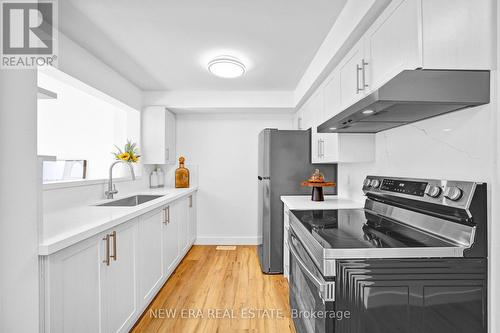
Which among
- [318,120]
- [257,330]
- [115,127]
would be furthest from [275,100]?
[257,330]

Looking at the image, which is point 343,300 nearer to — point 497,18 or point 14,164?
point 497,18

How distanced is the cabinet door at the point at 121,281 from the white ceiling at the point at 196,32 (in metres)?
1.46

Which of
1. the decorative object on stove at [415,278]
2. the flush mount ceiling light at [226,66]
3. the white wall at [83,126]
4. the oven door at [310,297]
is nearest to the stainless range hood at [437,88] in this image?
the decorative object on stove at [415,278]

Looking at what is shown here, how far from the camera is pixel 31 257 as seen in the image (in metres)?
1.18

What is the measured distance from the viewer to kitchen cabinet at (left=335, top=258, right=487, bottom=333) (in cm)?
112

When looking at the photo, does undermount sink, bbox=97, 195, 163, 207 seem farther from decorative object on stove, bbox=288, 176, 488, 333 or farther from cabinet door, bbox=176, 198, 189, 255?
Answer: decorative object on stove, bbox=288, 176, 488, 333

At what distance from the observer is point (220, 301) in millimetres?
2512

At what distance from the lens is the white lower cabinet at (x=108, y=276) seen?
1.29 m

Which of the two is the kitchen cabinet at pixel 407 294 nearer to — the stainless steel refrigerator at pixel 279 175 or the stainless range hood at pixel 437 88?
the stainless range hood at pixel 437 88

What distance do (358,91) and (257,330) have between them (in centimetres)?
182

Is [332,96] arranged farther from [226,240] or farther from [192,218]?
[226,240]

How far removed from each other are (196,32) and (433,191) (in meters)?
1.95

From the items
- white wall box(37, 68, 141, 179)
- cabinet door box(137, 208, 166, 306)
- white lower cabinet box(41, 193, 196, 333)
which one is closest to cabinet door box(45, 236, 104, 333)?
white lower cabinet box(41, 193, 196, 333)

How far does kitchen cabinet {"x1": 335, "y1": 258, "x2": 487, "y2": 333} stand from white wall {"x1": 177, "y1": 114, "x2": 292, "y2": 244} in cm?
326
